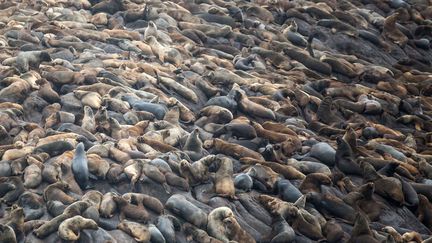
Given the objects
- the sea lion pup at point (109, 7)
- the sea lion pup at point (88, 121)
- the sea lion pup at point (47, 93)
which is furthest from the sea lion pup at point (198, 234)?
the sea lion pup at point (109, 7)

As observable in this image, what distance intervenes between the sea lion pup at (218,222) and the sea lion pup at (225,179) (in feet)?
2.07

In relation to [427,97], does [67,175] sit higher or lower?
higher

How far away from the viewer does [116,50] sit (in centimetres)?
1736

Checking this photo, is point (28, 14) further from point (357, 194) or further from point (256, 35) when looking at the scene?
point (357, 194)

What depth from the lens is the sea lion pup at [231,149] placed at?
44.5ft

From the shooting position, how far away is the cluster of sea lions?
11281 millimetres

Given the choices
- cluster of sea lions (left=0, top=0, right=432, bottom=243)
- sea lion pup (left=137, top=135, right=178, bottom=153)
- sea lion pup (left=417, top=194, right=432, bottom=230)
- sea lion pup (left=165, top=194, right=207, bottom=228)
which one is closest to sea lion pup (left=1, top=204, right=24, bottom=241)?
cluster of sea lions (left=0, top=0, right=432, bottom=243)

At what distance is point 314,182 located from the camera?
1323 centimetres

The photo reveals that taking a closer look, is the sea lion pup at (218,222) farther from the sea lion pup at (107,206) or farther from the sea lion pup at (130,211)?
the sea lion pup at (107,206)

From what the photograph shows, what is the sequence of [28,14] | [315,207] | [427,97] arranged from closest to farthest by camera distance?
[315,207]
[28,14]
[427,97]

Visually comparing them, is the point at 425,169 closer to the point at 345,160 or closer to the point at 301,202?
the point at 345,160

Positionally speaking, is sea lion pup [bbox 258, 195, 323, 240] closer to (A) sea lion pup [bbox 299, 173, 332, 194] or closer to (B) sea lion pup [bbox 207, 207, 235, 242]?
(A) sea lion pup [bbox 299, 173, 332, 194]

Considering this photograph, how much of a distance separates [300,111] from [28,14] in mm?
7182

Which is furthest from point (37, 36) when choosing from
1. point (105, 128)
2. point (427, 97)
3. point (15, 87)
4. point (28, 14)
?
point (427, 97)
